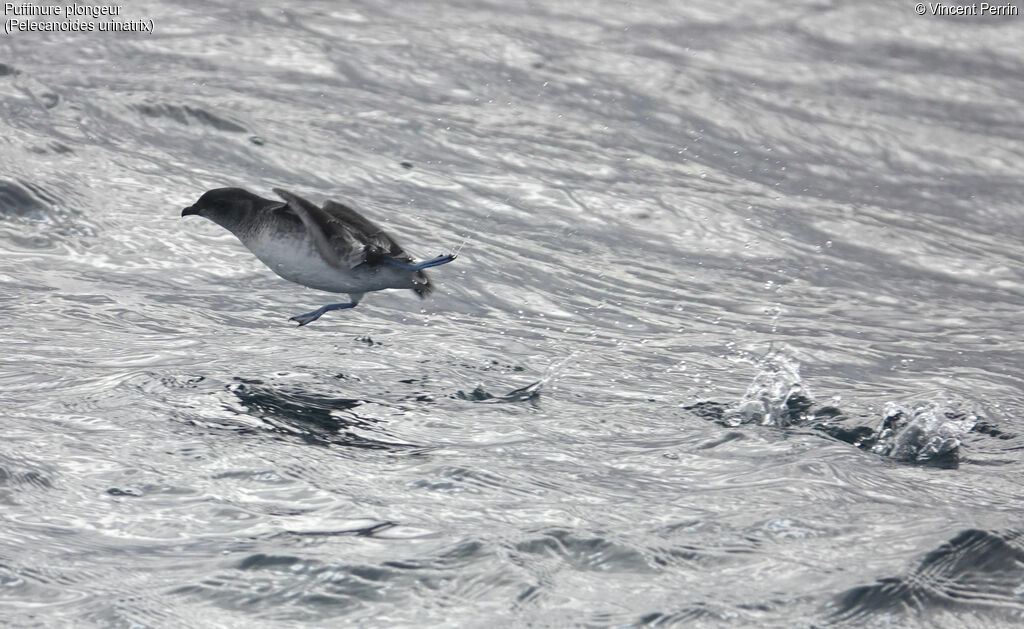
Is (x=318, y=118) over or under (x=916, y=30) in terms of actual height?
under

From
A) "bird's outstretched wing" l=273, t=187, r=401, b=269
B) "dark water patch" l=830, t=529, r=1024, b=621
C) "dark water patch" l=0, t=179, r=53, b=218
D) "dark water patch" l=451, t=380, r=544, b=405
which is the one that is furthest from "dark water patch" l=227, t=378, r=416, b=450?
"dark water patch" l=0, t=179, r=53, b=218

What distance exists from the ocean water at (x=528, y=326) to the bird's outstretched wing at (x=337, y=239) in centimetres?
69

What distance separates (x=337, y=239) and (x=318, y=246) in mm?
113

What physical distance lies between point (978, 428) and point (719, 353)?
61.1 inches

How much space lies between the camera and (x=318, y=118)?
1123 cm

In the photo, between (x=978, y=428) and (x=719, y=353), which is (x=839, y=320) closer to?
(x=719, y=353)

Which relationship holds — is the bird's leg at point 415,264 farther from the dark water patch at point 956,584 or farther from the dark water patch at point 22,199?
the dark water patch at point 22,199

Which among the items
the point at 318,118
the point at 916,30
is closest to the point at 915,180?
the point at 916,30

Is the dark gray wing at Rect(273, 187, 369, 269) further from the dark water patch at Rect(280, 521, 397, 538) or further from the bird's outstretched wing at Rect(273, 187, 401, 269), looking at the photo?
the dark water patch at Rect(280, 521, 397, 538)

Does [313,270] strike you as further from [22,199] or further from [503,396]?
[22,199]

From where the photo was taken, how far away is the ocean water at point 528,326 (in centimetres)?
473

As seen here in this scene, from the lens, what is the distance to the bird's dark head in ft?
21.7

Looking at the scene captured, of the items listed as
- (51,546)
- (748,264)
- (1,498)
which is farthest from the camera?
(748,264)

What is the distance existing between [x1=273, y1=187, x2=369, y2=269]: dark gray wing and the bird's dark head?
267 mm
